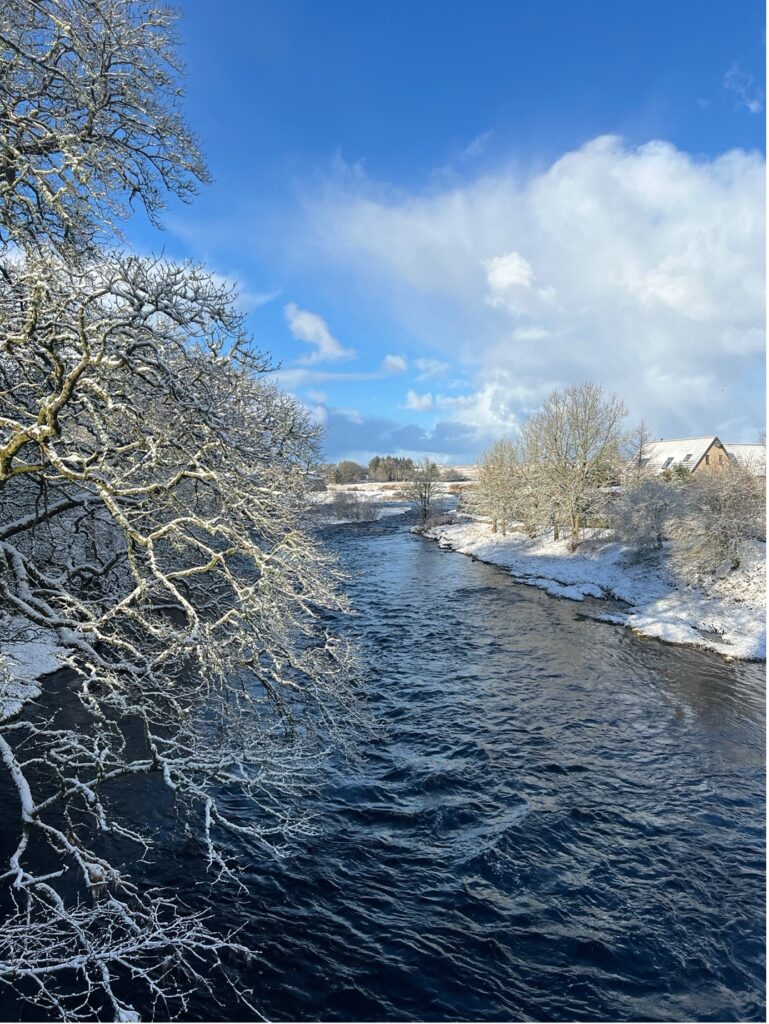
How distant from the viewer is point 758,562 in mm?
23922

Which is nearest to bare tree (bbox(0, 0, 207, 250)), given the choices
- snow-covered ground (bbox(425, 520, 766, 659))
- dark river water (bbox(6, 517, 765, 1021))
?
dark river water (bbox(6, 517, 765, 1021))

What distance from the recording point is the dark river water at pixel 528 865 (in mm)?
6363

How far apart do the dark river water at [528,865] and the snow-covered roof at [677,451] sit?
4206cm

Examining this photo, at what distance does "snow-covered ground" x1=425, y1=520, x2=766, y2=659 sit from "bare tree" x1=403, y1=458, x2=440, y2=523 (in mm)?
20758

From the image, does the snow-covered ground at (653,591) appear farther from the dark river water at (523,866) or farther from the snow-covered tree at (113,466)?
the snow-covered tree at (113,466)

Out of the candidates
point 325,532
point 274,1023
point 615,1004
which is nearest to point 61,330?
point 274,1023

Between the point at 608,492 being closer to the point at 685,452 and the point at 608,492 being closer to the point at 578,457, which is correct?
the point at 578,457

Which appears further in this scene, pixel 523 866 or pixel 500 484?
pixel 500 484

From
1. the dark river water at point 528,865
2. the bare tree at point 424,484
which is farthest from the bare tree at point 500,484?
the dark river water at point 528,865

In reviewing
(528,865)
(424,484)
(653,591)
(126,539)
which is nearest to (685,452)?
(424,484)

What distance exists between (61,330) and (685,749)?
14814 millimetres

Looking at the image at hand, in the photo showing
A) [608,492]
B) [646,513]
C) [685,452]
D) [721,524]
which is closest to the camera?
[721,524]

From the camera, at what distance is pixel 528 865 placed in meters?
8.35

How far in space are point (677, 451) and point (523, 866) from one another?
191 feet
